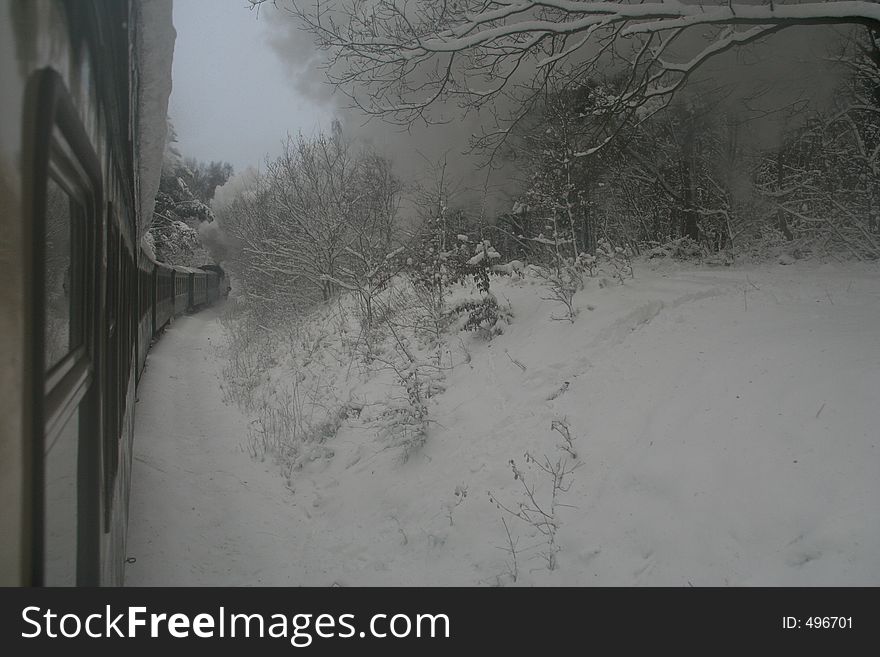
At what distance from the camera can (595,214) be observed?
1241 cm

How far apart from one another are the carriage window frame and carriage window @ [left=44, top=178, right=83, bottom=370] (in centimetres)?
2

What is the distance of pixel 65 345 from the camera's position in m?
1.25

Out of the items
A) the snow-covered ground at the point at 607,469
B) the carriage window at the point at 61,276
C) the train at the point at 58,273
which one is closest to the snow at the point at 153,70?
the train at the point at 58,273

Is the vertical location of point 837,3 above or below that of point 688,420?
above

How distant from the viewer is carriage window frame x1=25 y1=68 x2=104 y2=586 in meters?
0.81

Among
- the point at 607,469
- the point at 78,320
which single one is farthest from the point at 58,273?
the point at 607,469

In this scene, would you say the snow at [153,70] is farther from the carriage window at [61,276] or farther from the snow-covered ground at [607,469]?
the snow-covered ground at [607,469]

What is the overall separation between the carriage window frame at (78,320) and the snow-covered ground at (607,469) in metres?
2.54

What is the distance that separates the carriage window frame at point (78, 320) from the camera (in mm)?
809

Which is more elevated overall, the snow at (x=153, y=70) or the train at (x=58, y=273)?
the snow at (x=153, y=70)

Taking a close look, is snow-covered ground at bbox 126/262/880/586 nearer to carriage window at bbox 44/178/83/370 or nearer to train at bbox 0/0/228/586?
train at bbox 0/0/228/586
